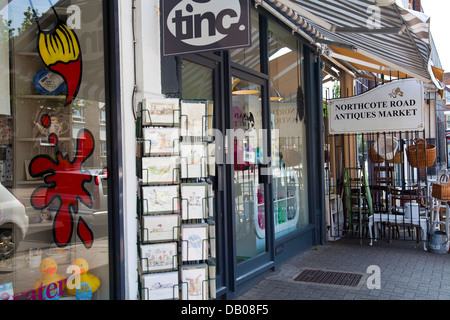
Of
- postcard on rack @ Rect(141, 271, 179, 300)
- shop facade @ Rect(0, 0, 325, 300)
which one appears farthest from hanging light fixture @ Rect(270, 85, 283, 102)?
postcard on rack @ Rect(141, 271, 179, 300)

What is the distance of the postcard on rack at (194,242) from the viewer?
3.26m

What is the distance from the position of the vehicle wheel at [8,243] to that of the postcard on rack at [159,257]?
910 mm

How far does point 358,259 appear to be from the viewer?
6.48m

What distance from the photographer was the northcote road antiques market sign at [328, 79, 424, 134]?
6.92 meters

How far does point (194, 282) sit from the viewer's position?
328 centimetres

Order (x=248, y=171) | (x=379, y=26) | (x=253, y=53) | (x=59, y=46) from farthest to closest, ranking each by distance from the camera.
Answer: (x=253, y=53)
(x=248, y=171)
(x=379, y=26)
(x=59, y=46)

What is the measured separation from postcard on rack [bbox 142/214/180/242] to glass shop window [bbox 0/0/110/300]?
451 millimetres

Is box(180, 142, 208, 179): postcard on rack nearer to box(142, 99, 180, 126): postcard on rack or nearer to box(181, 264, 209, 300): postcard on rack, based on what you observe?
box(142, 99, 180, 126): postcard on rack

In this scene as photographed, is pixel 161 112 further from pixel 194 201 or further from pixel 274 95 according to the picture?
pixel 274 95

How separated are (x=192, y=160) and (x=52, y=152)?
3.56 ft

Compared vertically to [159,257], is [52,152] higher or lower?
higher
